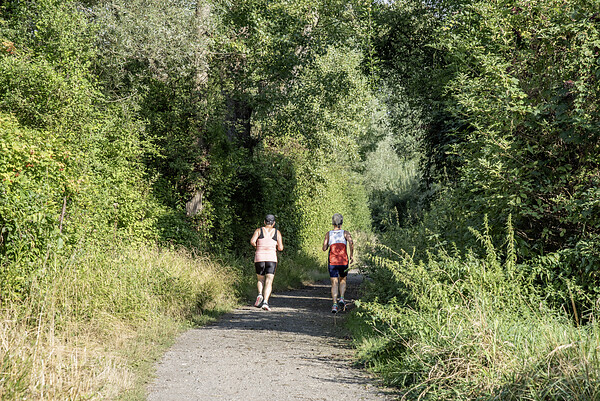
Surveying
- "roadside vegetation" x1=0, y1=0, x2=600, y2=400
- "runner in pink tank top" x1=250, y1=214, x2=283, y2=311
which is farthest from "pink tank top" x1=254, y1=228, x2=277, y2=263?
"roadside vegetation" x1=0, y1=0, x2=600, y2=400

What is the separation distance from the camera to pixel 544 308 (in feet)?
23.4

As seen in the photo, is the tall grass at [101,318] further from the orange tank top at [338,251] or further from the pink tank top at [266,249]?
the orange tank top at [338,251]

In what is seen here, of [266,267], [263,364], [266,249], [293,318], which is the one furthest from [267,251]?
[263,364]

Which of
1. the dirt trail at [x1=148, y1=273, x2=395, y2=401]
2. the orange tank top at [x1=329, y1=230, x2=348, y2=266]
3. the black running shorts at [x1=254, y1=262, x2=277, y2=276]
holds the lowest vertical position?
the dirt trail at [x1=148, y1=273, x2=395, y2=401]

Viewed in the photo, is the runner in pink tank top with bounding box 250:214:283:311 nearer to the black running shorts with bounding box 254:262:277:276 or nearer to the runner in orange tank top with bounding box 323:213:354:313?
the black running shorts with bounding box 254:262:277:276

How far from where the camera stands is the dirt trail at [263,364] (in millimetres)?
6387

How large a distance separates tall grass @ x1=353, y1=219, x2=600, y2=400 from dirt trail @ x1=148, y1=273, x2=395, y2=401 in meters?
0.51

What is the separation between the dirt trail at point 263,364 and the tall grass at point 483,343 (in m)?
0.51

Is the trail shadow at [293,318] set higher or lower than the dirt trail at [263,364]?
higher

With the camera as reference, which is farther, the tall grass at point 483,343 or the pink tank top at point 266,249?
the pink tank top at point 266,249

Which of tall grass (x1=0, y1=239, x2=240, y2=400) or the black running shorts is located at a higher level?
the black running shorts

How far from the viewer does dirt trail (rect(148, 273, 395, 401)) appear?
639 cm

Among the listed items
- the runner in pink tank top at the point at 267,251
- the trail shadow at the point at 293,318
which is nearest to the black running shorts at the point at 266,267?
the runner in pink tank top at the point at 267,251

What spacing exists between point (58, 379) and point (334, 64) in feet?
47.1
